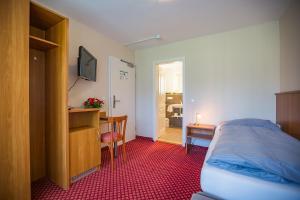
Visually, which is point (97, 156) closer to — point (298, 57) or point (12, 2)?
point (12, 2)

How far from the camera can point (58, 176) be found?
1.96 meters

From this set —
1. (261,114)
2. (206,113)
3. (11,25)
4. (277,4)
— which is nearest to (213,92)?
(206,113)

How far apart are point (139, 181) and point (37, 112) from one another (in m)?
1.73

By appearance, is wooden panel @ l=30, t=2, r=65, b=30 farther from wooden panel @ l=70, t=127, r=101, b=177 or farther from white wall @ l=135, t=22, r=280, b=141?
white wall @ l=135, t=22, r=280, b=141

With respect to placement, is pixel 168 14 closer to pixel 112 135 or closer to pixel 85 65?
pixel 85 65

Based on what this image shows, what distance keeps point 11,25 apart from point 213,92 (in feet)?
11.1

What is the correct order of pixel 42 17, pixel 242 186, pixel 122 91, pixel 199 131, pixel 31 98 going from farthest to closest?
pixel 122 91 → pixel 199 131 → pixel 31 98 → pixel 42 17 → pixel 242 186

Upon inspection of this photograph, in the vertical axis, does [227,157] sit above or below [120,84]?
below

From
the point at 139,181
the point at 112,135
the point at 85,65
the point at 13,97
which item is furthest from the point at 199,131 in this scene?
the point at 13,97

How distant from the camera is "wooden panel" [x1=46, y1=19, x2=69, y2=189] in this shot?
1856 millimetres

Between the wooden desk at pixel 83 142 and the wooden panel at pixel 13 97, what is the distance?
56cm

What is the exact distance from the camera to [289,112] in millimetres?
2283

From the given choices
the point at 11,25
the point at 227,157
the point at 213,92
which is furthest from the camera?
the point at 213,92

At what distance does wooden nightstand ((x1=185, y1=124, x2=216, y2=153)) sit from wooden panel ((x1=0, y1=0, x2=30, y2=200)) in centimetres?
273
